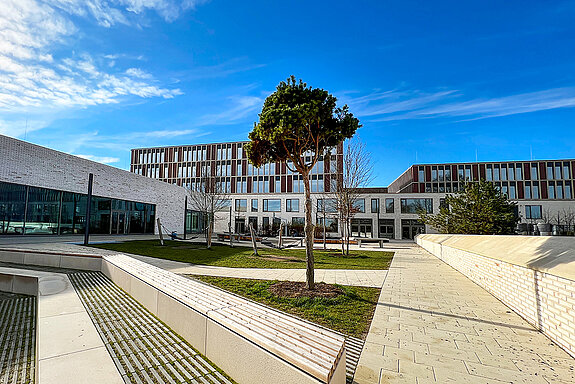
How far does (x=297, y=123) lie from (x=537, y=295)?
5.40 metres

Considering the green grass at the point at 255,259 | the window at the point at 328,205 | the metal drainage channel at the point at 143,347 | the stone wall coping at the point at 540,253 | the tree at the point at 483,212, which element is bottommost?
the green grass at the point at 255,259

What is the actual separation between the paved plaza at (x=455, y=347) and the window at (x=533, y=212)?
4734 centimetres

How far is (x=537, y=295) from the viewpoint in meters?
5.12

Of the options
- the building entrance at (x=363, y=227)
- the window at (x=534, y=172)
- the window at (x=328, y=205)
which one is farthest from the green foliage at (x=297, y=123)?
the window at (x=534, y=172)

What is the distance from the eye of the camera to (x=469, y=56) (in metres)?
14.4

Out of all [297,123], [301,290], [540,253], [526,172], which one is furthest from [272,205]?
[540,253]

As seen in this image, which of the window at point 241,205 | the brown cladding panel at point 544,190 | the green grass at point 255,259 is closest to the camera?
the green grass at point 255,259

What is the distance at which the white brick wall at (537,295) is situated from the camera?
4.14 metres

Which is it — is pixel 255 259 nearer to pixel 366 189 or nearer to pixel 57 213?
pixel 57 213

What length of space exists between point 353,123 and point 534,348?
544 centimetres

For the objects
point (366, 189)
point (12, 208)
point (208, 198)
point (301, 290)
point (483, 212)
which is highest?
point (366, 189)

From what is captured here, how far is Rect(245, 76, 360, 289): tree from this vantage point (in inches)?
270

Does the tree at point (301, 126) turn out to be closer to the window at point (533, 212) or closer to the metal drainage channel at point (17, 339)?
the metal drainage channel at point (17, 339)

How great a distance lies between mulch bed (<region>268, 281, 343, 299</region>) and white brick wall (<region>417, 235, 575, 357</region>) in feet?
11.4
